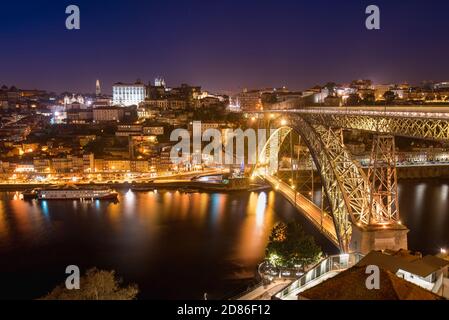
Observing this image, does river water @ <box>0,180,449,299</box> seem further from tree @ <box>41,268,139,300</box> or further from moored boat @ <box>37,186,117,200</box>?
tree @ <box>41,268,139,300</box>

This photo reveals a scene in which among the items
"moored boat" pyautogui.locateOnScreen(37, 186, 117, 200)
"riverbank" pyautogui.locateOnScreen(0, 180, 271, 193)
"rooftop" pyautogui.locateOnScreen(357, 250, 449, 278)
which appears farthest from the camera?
"riverbank" pyautogui.locateOnScreen(0, 180, 271, 193)

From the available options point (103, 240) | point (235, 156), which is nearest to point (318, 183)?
point (235, 156)

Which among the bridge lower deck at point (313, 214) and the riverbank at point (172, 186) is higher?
the bridge lower deck at point (313, 214)

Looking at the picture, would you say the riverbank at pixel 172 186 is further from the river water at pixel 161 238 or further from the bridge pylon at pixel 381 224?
the bridge pylon at pixel 381 224

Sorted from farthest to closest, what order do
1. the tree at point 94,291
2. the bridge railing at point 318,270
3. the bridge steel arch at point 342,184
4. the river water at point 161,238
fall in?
1. the river water at point 161,238
2. the bridge steel arch at point 342,184
3. the tree at point 94,291
4. the bridge railing at point 318,270

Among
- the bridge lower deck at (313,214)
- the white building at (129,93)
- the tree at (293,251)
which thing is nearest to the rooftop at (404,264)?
the tree at (293,251)

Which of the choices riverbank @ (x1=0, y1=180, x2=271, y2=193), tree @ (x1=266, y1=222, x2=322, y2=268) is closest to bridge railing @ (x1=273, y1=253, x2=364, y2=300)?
tree @ (x1=266, y1=222, x2=322, y2=268)
